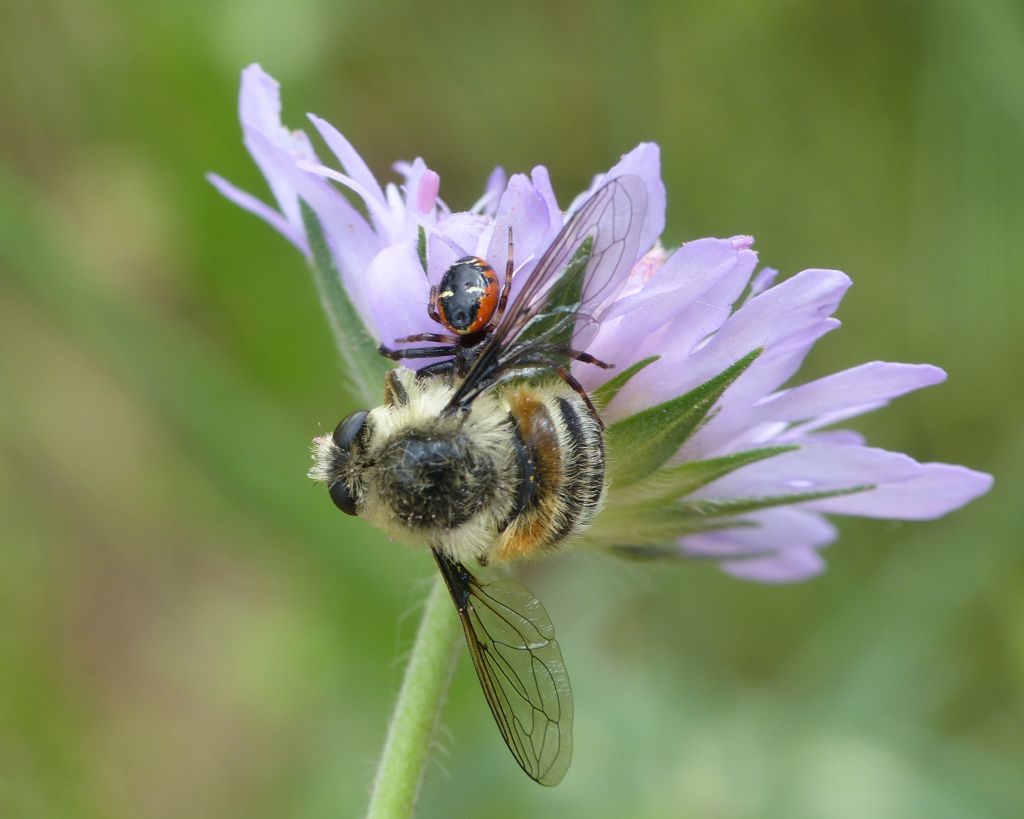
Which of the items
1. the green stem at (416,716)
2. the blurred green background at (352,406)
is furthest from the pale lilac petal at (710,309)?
the blurred green background at (352,406)

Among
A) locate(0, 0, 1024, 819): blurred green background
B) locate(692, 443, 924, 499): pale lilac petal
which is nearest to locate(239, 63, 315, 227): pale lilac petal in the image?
locate(692, 443, 924, 499): pale lilac petal

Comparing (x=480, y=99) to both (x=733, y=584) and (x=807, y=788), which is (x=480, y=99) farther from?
(x=807, y=788)

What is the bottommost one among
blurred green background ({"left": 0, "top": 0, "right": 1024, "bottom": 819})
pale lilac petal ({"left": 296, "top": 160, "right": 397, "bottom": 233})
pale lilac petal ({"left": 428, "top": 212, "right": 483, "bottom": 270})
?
blurred green background ({"left": 0, "top": 0, "right": 1024, "bottom": 819})

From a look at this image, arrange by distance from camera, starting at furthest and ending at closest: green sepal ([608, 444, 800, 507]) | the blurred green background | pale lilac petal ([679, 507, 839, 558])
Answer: the blurred green background
pale lilac petal ([679, 507, 839, 558])
green sepal ([608, 444, 800, 507])

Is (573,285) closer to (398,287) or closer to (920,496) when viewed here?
(398,287)

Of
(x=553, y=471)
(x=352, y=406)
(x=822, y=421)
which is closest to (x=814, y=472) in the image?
(x=822, y=421)

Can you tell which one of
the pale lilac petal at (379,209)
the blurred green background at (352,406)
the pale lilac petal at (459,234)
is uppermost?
the pale lilac petal at (379,209)

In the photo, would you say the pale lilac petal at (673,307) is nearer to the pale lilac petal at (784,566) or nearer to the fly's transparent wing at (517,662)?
the fly's transparent wing at (517,662)

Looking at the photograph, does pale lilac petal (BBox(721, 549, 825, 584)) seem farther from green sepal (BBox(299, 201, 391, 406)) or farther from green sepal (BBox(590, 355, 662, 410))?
green sepal (BBox(299, 201, 391, 406))

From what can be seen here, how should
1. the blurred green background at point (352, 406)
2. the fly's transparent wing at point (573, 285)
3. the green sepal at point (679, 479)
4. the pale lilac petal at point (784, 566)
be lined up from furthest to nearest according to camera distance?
the blurred green background at point (352, 406) < the pale lilac petal at point (784, 566) < the green sepal at point (679, 479) < the fly's transparent wing at point (573, 285)
